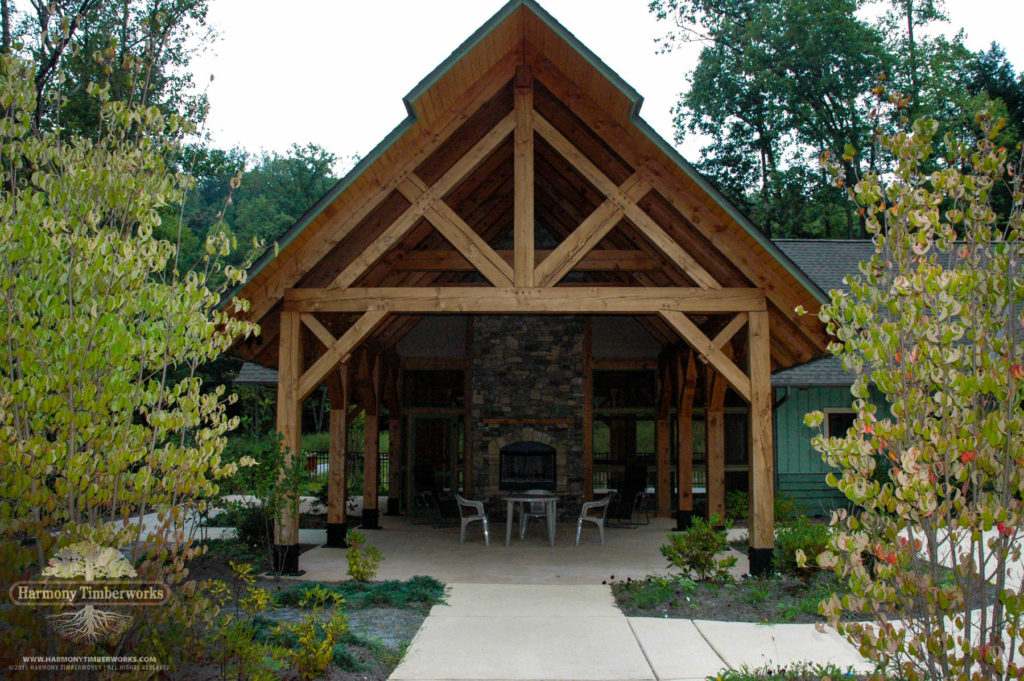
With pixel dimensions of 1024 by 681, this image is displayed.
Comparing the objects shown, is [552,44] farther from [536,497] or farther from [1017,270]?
[536,497]

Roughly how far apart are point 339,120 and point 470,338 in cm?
4358

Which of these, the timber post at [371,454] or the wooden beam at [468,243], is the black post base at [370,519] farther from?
the wooden beam at [468,243]

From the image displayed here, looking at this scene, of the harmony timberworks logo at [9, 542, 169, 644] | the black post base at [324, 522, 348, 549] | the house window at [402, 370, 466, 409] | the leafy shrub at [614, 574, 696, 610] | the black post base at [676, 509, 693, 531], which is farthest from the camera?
the house window at [402, 370, 466, 409]

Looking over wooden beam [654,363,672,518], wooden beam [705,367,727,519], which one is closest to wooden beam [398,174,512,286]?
wooden beam [705,367,727,519]

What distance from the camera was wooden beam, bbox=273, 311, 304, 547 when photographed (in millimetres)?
7641

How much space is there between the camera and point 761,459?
746 cm

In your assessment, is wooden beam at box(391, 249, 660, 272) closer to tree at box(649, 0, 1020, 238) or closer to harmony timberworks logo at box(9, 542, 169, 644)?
harmony timberworks logo at box(9, 542, 169, 644)

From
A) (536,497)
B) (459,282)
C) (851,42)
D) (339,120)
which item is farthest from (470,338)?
(339,120)

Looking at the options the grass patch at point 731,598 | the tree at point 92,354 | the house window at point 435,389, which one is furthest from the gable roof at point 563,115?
the house window at point 435,389

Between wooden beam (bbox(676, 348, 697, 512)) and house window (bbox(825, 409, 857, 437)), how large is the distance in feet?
9.90

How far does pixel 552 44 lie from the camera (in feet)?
23.9

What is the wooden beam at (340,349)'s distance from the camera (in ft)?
24.8

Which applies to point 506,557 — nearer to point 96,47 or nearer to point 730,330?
point 730,330

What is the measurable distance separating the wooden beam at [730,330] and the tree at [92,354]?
489 cm
